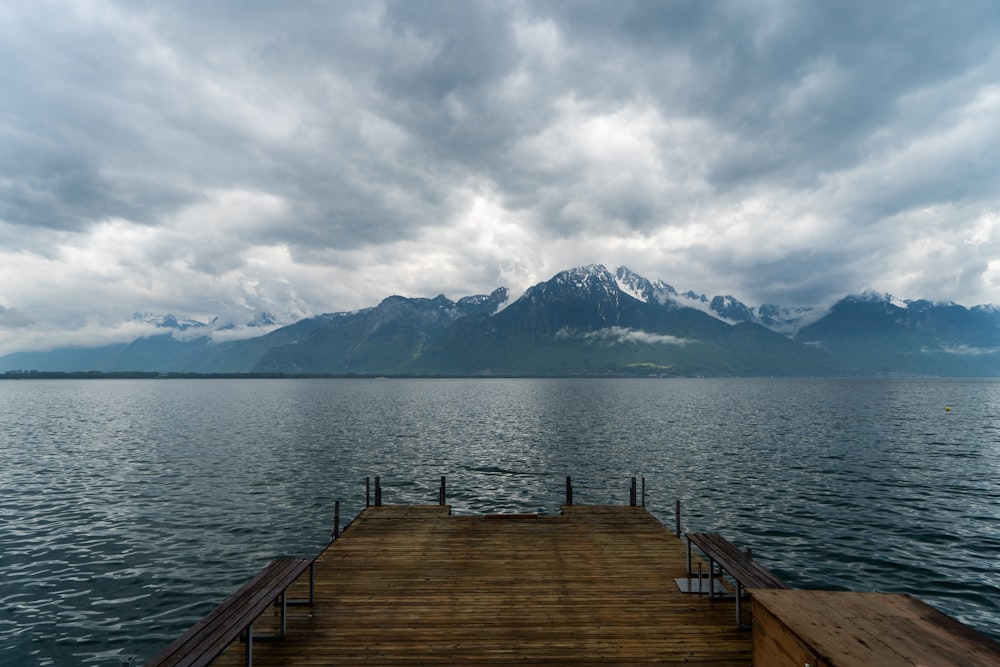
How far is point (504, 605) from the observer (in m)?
13.3

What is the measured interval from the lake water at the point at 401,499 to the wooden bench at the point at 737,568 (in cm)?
1084

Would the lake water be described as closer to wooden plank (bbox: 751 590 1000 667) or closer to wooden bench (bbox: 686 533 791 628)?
wooden bench (bbox: 686 533 791 628)

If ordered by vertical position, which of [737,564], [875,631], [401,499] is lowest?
[401,499]

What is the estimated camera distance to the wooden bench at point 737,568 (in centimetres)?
1179

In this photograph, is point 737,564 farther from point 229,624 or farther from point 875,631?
point 229,624

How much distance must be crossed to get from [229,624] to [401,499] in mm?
25997

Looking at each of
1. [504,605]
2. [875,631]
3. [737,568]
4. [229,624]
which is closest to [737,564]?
[737,568]

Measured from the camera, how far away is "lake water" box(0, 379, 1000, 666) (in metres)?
19.5

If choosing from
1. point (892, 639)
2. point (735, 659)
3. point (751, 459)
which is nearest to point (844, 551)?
point (735, 659)

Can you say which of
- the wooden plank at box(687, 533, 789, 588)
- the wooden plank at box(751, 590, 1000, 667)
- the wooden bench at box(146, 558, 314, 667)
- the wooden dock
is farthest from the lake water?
the wooden plank at box(751, 590, 1000, 667)

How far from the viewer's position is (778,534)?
27344 millimetres

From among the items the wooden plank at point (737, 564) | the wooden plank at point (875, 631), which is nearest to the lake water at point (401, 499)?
the wooden plank at point (737, 564)

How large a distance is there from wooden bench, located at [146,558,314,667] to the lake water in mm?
7838

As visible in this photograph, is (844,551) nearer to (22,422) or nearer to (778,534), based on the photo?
(778,534)
